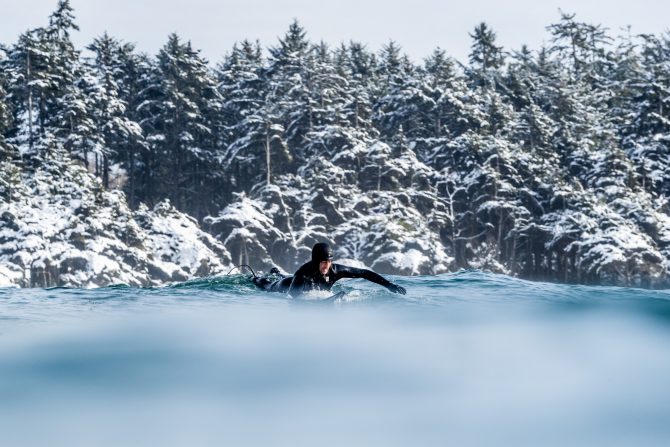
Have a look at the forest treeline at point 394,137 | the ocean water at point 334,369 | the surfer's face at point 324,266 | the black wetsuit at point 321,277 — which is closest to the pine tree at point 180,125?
the forest treeline at point 394,137

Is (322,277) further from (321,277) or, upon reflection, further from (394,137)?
(394,137)

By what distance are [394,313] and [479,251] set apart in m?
33.1

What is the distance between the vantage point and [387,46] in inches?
2131

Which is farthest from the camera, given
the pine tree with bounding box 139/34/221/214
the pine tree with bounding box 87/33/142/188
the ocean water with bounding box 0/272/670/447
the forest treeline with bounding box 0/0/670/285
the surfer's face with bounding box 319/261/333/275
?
the pine tree with bounding box 139/34/221/214

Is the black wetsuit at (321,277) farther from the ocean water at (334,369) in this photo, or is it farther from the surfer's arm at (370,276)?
the ocean water at (334,369)

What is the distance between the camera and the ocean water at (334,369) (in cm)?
790

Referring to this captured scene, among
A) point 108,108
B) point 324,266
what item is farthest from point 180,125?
point 324,266

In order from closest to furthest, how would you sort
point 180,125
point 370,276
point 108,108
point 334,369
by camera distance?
point 334,369
point 370,276
point 108,108
point 180,125

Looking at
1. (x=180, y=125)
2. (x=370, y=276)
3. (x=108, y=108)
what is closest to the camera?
(x=370, y=276)

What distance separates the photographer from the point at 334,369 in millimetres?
10000

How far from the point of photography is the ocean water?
7902 millimetres

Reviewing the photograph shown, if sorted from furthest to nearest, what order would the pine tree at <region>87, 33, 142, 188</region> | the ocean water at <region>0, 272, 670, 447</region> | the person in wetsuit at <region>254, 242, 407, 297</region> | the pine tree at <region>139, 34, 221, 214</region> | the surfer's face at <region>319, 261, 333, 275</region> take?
the pine tree at <region>139, 34, 221, 214</region> < the pine tree at <region>87, 33, 142, 188</region> < the person in wetsuit at <region>254, 242, 407, 297</region> < the surfer's face at <region>319, 261, 333, 275</region> < the ocean water at <region>0, 272, 670, 447</region>

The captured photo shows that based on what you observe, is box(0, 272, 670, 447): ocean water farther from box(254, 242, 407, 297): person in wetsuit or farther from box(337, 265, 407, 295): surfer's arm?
box(337, 265, 407, 295): surfer's arm

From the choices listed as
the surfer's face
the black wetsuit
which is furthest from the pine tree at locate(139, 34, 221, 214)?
the surfer's face
